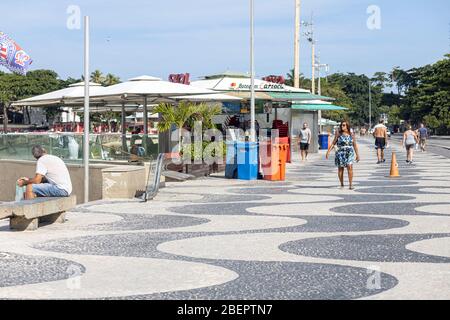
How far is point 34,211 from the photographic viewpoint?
10164 millimetres

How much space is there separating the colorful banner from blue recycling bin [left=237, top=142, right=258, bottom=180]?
11.5 m

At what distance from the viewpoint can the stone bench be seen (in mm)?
9891

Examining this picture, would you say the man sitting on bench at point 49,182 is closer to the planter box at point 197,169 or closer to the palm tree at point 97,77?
the planter box at point 197,169

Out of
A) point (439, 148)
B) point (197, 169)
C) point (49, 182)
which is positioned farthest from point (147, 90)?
point (439, 148)

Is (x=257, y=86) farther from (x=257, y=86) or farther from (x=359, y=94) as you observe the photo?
(x=359, y=94)

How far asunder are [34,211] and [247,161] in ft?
33.5

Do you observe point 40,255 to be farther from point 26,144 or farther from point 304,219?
point 26,144

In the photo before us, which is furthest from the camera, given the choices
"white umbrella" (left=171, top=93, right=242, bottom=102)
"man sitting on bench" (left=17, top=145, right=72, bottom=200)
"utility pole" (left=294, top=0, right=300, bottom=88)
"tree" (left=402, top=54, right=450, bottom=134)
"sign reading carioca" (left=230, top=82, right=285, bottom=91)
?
"tree" (left=402, top=54, right=450, bottom=134)

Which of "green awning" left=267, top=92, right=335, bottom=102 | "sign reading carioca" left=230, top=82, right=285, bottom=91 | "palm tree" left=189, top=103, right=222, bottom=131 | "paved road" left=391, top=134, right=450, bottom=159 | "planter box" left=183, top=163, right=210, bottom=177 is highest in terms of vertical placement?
"sign reading carioca" left=230, top=82, right=285, bottom=91

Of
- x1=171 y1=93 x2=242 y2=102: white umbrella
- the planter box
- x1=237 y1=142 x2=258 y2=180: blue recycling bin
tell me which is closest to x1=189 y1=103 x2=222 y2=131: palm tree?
the planter box

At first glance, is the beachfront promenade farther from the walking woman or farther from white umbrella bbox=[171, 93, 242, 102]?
white umbrella bbox=[171, 93, 242, 102]

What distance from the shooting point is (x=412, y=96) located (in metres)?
104
